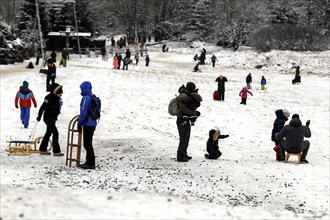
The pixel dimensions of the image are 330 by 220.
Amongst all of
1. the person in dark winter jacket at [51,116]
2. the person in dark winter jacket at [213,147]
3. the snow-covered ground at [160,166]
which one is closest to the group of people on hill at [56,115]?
the person in dark winter jacket at [51,116]

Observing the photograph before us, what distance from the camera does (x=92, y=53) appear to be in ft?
185

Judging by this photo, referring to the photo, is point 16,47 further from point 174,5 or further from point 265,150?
point 174,5

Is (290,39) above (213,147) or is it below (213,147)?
above

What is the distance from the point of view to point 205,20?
73.6m

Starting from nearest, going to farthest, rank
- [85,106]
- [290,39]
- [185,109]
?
[85,106], [185,109], [290,39]

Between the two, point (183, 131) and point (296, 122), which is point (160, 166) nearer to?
point (183, 131)

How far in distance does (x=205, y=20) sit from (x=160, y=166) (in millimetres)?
64436

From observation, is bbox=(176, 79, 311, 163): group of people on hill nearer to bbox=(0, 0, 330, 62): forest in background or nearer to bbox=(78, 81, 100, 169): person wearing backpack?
bbox=(78, 81, 100, 169): person wearing backpack

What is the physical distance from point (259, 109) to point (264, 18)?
5038cm

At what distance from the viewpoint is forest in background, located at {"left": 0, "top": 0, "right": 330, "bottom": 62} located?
59500 mm

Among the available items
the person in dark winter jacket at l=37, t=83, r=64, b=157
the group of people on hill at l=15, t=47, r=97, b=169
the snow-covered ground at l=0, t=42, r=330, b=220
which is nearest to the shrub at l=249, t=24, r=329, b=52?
the snow-covered ground at l=0, t=42, r=330, b=220

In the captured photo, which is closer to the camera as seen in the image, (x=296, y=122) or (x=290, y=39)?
(x=296, y=122)

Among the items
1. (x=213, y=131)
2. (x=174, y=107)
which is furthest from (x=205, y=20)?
(x=174, y=107)

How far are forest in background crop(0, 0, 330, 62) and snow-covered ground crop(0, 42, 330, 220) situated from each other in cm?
2834
